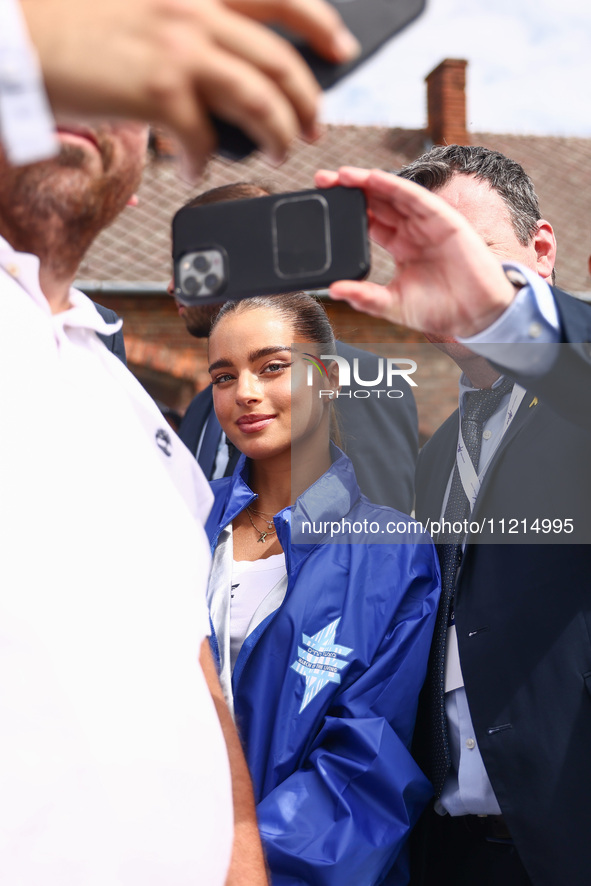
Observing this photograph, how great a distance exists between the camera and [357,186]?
0.95 metres

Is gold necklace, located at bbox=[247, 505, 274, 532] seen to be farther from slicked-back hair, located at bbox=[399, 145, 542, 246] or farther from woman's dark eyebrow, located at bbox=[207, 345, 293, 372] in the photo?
slicked-back hair, located at bbox=[399, 145, 542, 246]

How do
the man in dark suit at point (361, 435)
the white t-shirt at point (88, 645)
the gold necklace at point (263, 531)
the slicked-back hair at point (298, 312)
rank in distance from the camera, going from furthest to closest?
the man in dark suit at point (361, 435) < the slicked-back hair at point (298, 312) < the gold necklace at point (263, 531) < the white t-shirt at point (88, 645)

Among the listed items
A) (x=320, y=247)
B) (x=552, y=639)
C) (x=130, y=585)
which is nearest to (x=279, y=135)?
(x=320, y=247)

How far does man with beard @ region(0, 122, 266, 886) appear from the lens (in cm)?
77

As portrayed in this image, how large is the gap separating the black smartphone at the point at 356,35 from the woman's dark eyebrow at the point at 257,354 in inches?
57.0

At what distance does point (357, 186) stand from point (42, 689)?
0.66 m

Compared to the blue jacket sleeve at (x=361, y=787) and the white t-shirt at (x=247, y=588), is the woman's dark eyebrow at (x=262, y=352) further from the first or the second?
the blue jacket sleeve at (x=361, y=787)

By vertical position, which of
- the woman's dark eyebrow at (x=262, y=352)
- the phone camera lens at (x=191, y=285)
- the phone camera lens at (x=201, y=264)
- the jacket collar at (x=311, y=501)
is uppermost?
the phone camera lens at (x=201, y=264)

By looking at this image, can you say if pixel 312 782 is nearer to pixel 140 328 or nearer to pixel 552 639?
pixel 552 639

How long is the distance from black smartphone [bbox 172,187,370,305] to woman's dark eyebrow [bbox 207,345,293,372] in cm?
118

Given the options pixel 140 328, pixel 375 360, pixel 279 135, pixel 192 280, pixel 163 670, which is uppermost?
pixel 279 135

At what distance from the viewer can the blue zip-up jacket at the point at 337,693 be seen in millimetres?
1518

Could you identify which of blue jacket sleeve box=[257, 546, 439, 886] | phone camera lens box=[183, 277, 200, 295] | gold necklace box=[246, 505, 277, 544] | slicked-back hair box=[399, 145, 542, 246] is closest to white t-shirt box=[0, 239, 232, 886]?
phone camera lens box=[183, 277, 200, 295]

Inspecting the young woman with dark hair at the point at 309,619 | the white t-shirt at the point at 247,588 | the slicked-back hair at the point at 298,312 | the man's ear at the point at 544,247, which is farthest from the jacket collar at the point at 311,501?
the man's ear at the point at 544,247
